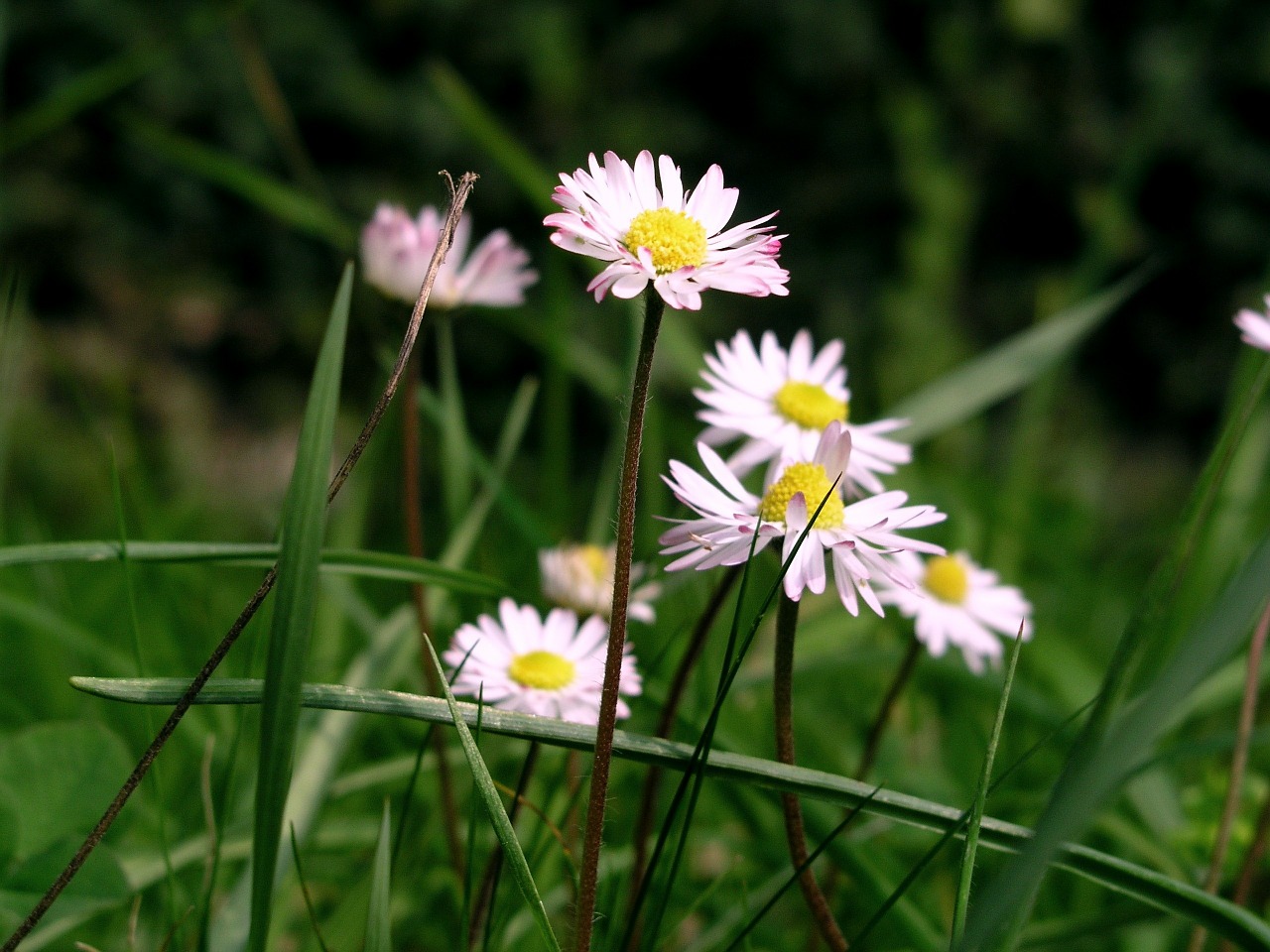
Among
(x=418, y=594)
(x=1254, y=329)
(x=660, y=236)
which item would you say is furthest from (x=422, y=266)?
(x=1254, y=329)

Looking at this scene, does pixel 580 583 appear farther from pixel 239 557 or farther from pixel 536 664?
pixel 239 557

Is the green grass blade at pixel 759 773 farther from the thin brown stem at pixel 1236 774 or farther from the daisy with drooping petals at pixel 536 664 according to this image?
the thin brown stem at pixel 1236 774

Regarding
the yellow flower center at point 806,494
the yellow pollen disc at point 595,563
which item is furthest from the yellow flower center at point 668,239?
the yellow pollen disc at point 595,563

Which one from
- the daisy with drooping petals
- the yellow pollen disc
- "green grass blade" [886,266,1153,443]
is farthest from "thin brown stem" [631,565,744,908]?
"green grass blade" [886,266,1153,443]

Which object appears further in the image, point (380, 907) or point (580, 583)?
point (580, 583)

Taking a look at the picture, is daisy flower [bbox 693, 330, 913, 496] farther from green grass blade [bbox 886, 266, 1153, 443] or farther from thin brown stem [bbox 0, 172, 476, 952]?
green grass blade [bbox 886, 266, 1153, 443]

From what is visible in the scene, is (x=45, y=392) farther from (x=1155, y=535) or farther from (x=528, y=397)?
(x=1155, y=535)

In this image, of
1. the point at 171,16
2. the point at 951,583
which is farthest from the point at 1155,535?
the point at 171,16
